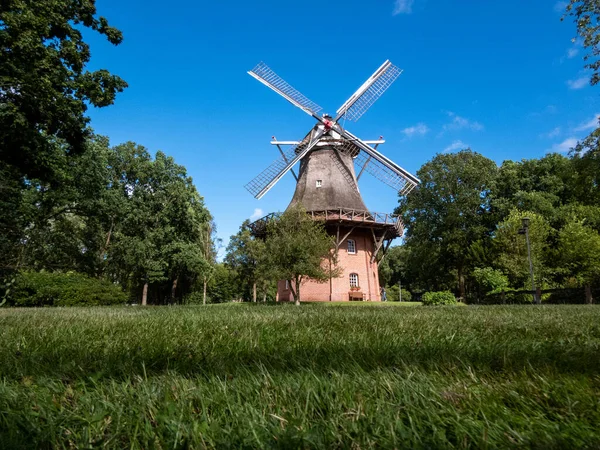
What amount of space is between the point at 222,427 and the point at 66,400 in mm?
986

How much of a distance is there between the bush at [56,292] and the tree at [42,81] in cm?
1003

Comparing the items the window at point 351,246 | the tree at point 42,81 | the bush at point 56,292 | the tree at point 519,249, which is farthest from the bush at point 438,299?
the tree at point 42,81

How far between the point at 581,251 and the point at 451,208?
36.4 feet

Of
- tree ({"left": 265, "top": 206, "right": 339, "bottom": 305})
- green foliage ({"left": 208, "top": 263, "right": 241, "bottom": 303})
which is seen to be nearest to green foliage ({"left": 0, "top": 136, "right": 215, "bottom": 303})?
tree ({"left": 265, "top": 206, "right": 339, "bottom": 305})

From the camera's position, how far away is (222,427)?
146 centimetres

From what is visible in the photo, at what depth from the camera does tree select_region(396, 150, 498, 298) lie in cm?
3731

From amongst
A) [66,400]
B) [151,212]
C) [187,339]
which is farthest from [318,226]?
[66,400]

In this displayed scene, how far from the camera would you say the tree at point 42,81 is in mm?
11812

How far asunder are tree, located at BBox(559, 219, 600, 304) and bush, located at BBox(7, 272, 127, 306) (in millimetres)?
35756

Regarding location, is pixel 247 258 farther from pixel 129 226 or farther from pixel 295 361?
pixel 295 361

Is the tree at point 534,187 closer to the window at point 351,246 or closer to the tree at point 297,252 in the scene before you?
the window at point 351,246

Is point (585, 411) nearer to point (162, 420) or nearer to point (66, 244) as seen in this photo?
point (162, 420)

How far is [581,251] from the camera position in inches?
1206

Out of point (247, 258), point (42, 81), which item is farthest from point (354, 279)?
point (42, 81)
